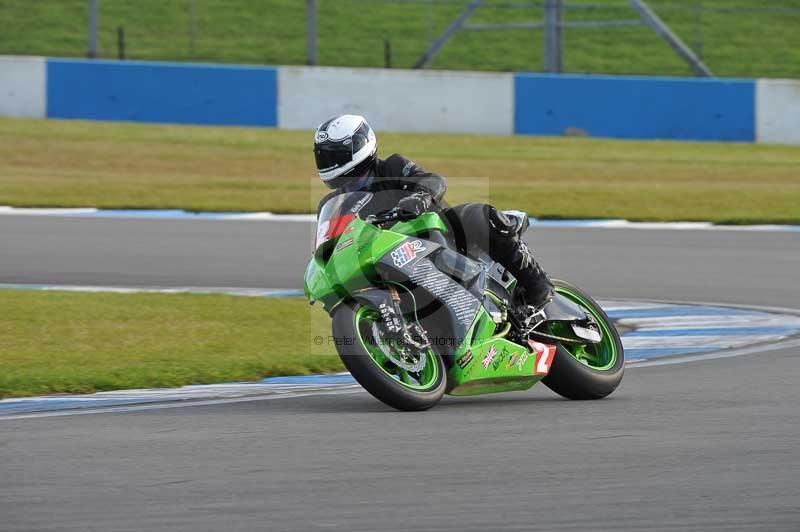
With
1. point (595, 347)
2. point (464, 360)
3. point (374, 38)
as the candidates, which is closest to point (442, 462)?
point (464, 360)

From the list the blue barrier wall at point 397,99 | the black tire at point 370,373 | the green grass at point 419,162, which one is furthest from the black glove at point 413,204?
the blue barrier wall at point 397,99

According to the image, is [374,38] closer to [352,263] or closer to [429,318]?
[429,318]

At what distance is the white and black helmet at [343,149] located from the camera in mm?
6672

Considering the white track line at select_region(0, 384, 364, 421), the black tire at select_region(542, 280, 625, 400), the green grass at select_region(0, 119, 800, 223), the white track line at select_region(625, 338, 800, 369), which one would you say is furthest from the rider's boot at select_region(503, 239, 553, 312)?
the green grass at select_region(0, 119, 800, 223)

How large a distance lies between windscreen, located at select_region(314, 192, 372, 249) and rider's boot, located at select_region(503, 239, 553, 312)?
2.60ft

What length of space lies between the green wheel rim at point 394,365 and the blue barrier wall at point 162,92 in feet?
54.5

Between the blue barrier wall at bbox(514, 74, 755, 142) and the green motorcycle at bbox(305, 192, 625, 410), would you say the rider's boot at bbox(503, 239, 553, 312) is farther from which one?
the blue barrier wall at bbox(514, 74, 755, 142)

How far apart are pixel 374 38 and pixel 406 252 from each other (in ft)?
63.5

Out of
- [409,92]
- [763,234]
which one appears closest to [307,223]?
[763,234]

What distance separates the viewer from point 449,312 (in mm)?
6672

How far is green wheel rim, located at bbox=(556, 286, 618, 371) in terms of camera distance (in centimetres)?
725

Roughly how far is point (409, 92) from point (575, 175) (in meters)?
3.94

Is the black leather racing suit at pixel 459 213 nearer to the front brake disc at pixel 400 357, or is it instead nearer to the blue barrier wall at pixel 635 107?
the front brake disc at pixel 400 357

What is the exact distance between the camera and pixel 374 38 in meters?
25.5
